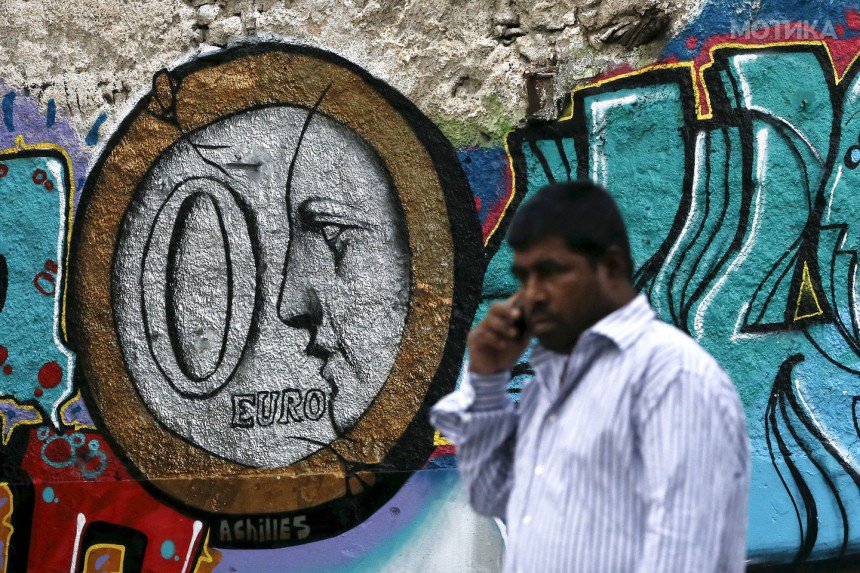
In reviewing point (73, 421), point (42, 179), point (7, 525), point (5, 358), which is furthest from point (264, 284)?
point (7, 525)

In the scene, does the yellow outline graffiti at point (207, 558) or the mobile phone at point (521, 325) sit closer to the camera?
the mobile phone at point (521, 325)

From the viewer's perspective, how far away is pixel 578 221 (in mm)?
1783

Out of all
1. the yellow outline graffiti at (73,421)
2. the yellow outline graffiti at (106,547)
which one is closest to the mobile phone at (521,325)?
the yellow outline graffiti at (106,547)

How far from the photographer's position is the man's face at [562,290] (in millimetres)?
1796

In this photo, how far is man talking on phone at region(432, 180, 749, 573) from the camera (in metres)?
1.56

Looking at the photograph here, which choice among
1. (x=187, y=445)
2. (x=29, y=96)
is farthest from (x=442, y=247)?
(x=29, y=96)

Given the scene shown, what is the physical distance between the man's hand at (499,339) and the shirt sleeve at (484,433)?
1.0 inches

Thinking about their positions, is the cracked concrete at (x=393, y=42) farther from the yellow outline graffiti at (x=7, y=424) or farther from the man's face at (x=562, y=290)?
the man's face at (x=562, y=290)

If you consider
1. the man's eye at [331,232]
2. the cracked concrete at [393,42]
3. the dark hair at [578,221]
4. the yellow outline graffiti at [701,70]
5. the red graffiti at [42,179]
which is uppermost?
the cracked concrete at [393,42]

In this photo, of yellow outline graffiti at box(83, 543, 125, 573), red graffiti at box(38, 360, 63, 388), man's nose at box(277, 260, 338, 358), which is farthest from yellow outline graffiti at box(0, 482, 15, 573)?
man's nose at box(277, 260, 338, 358)

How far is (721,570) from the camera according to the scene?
158cm

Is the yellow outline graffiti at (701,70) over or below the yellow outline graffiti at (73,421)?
over

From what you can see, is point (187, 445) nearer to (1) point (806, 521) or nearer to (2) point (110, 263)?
(2) point (110, 263)

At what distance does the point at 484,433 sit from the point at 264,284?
315cm
